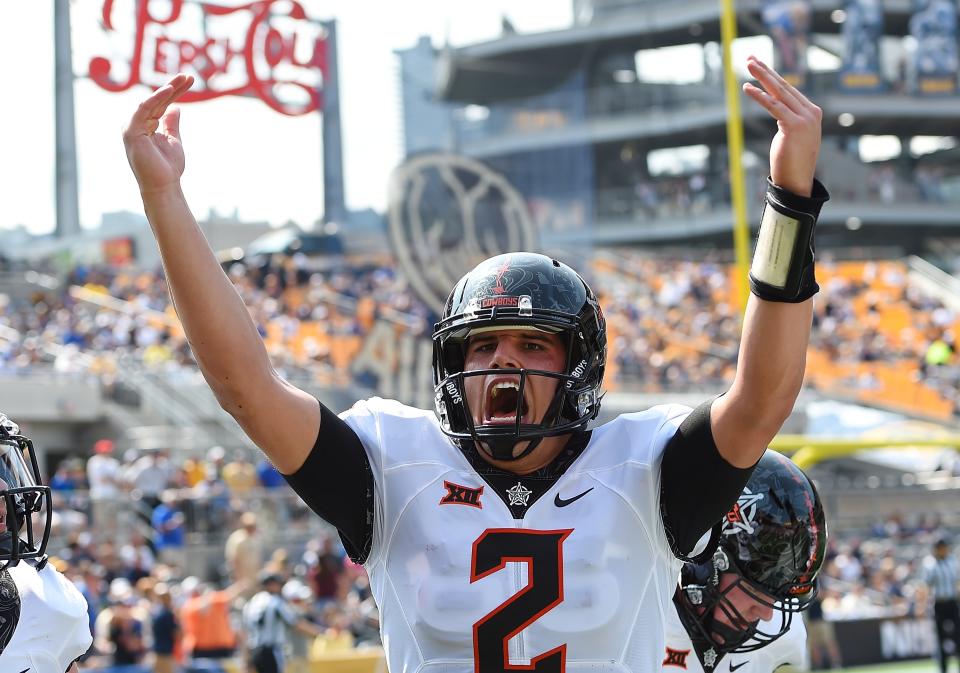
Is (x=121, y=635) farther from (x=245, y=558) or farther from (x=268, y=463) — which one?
(x=268, y=463)

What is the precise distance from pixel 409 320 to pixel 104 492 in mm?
7983

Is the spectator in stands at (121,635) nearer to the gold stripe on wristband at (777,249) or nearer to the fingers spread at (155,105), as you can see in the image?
the fingers spread at (155,105)

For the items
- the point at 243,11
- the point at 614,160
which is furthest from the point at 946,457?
the point at 614,160

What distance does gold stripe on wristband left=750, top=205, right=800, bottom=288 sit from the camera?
7.77 feet

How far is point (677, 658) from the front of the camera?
3484mm

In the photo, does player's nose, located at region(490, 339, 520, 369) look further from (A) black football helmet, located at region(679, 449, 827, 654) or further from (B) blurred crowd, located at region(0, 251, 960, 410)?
(B) blurred crowd, located at region(0, 251, 960, 410)

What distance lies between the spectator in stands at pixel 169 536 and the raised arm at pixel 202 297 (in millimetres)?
11234

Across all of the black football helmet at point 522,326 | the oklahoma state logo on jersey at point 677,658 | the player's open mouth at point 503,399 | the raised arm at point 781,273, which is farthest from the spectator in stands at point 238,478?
the raised arm at point 781,273

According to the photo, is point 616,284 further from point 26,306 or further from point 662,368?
point 26,306

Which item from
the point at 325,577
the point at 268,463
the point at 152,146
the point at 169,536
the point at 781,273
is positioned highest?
the point at 152,146

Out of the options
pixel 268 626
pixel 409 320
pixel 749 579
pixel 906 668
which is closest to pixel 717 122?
pixel 409 320

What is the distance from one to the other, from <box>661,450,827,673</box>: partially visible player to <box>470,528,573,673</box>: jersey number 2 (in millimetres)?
997

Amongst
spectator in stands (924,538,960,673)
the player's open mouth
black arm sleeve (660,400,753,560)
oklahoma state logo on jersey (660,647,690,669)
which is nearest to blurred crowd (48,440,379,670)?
spectator in stands (924,538,960,673)

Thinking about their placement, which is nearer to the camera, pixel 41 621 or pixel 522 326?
pixel 522 326
